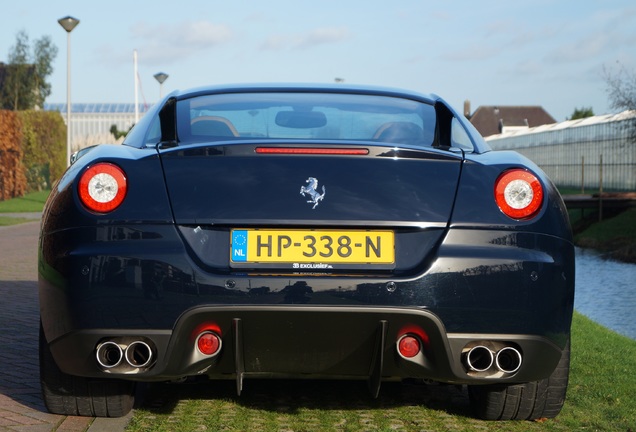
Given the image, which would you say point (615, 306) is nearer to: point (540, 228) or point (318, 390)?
point (318, 390)

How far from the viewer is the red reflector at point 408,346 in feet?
13.0

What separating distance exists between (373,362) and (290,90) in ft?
5.19

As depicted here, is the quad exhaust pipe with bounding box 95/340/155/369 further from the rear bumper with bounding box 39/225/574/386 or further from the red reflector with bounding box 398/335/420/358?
the red reflector with bounding box 398/335/420/358

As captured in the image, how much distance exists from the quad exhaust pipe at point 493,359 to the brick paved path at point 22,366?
1.46 m

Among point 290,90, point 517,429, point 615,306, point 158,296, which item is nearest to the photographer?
point 158,296

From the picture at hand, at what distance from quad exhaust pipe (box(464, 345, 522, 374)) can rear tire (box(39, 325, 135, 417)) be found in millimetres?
1489

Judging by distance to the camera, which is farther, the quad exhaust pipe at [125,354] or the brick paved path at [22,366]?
the brick paved path at [22,366]

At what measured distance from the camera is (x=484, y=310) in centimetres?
395

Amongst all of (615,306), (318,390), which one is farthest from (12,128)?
(318,390)

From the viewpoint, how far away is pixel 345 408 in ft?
16.2

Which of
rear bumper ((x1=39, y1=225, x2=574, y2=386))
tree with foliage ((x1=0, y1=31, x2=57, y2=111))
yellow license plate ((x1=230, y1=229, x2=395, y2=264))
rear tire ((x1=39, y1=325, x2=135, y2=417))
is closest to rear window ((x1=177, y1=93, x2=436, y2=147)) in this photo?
yellow license plate ((x1=230, y1=229, x2=395, y2=264))

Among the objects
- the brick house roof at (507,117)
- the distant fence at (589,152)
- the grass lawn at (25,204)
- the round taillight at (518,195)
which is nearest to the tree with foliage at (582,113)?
the brick house roof at (507,117)

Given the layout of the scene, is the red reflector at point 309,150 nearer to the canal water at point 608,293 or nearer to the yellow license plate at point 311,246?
the yellow license plate at point 311,246

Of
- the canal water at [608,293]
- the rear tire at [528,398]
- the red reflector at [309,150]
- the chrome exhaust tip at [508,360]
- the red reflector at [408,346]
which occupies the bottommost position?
the canal water at [608,293]
